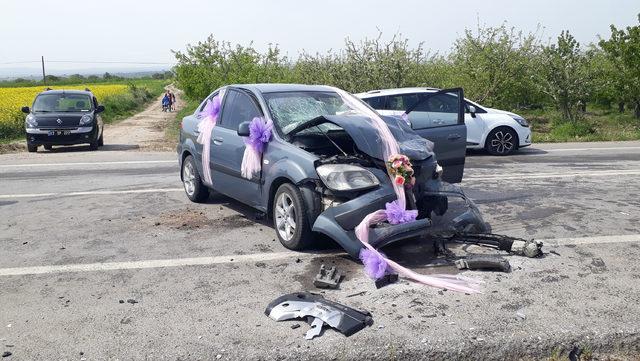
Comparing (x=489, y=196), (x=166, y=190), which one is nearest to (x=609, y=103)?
(x=489, y=196)

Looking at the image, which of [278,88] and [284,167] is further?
[278,88]

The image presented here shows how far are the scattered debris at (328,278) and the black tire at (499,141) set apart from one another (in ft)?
32.3

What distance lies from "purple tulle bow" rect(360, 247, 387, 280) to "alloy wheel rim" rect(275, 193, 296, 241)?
1.02 meters

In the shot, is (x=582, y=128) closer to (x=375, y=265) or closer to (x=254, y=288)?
(x=375, y=265)

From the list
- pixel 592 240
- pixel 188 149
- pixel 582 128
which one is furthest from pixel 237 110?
pixel 582 128

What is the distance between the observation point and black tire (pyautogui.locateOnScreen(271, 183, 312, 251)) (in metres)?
5.48

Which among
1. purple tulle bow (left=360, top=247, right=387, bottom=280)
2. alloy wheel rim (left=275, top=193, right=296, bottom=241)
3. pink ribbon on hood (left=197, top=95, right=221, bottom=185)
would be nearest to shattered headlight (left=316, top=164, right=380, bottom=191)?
alloy wheel rim (left=275, top=193, right=296, bottom=241)

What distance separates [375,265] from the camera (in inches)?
189

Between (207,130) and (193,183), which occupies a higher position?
(207,130)

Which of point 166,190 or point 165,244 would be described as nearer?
point 165,244

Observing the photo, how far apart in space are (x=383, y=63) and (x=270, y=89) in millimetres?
14500

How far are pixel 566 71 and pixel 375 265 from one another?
645 inches

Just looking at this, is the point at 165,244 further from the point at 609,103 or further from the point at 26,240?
the point at 609,103

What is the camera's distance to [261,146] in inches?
244
